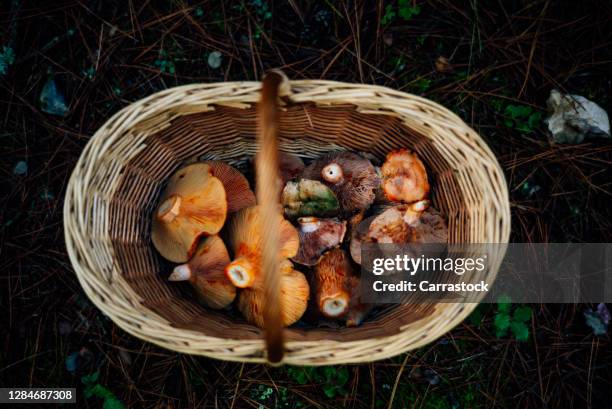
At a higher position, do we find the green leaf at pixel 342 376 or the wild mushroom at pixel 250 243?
the wild mushroom at pixel 250 243

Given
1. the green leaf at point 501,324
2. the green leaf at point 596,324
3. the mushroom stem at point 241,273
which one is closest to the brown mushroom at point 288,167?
the mushroom stem at point 241,273

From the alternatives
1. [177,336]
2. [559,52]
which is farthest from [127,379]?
→ [559,52]

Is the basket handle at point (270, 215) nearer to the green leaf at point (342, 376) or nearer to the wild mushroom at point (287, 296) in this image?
the wild mushroom at point (287, 296)

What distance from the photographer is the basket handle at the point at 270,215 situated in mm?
1417

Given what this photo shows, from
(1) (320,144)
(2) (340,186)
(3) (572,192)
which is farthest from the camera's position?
(3) (572,192)

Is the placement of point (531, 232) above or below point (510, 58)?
below

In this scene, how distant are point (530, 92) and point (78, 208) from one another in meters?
2.23

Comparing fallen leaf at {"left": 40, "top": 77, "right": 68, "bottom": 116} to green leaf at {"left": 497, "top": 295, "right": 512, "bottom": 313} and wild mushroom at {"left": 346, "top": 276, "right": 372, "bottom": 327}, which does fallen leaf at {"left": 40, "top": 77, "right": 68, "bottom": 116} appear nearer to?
wild mushroom at {"left": 346, "top": 276, "right": 372, "bottom": 327}

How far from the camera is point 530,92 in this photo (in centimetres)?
243

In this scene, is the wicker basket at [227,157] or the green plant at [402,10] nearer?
the wicker basket at [227,157]

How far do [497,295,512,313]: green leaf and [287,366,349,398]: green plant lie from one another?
85cm

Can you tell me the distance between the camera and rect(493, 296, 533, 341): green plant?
2.34 meters

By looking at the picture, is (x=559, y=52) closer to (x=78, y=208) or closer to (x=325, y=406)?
(x=325, y=406)

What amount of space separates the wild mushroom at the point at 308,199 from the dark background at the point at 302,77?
718 mm
